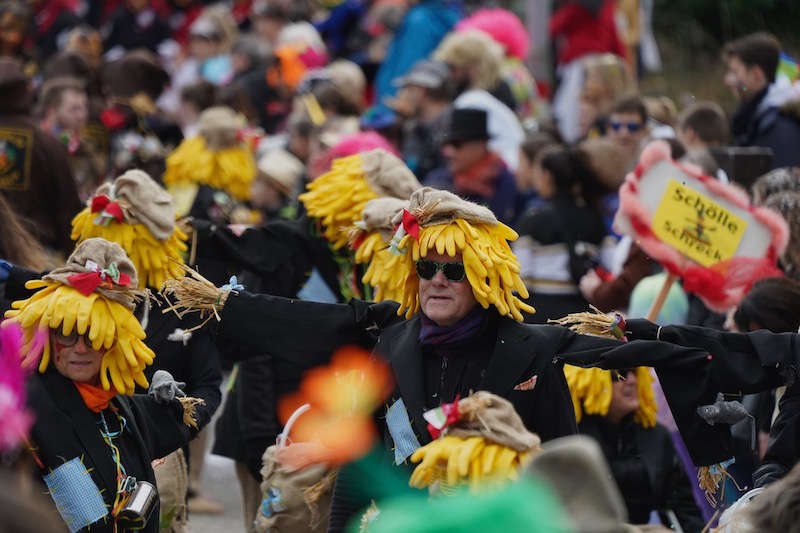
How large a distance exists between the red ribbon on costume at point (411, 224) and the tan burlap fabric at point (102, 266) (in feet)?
3.28

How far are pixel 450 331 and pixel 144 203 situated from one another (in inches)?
73.8

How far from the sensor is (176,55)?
1622 centimetres

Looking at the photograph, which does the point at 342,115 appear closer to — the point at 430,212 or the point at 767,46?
the point at 767,46

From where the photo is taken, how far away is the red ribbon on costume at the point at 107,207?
585 centimetres

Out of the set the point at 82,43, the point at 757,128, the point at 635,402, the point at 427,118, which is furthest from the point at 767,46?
the point at 82,43

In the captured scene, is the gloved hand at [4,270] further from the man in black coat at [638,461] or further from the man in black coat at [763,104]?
the man in black coat at [763,104]

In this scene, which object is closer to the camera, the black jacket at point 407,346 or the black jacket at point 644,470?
the black jacket at point 407,346

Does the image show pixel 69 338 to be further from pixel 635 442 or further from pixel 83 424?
pixel 635 442

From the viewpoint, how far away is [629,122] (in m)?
9.19

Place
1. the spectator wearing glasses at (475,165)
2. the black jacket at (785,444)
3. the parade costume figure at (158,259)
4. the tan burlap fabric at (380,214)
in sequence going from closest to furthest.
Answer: the black jacket at (785,444), the parade costume figure at (158,259), the tan burlap fabric at (380,214), the spectator wearing glasses at (475,165)

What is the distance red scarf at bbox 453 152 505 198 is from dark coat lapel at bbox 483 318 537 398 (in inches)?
183

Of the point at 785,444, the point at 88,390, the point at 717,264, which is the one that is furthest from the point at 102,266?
the point at 717,264

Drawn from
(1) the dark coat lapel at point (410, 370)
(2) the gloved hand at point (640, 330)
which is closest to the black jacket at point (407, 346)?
(1) the dark coat lapel at point (410, 370)

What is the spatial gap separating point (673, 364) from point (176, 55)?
40.8ft
